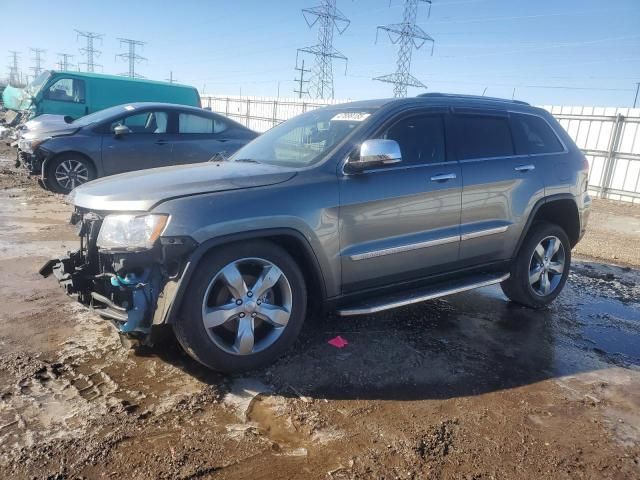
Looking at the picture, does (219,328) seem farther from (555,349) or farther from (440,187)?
(555,349)

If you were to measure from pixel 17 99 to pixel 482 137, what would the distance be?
17.9m

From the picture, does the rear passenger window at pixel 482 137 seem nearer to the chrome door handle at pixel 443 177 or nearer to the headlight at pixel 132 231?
the chrome door handle at pixel 443 177

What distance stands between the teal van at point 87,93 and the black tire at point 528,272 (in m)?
11.7

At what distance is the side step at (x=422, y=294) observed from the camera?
3385mm

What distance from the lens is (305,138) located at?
3988 millimetres

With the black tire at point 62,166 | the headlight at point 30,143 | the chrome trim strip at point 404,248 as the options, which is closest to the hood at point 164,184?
the chrome trim strip at point 404,248

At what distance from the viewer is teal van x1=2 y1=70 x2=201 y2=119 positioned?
13102 millimetres

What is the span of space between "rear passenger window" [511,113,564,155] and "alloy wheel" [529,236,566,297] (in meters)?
0.87

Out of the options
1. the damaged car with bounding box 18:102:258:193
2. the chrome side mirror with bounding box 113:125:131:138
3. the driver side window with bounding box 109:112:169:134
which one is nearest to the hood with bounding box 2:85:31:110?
the damaged car with bounding box 18:102:258:193

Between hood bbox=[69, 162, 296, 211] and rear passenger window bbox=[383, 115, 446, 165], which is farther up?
rear passenger window bbox=[383, 115, 446, 165]

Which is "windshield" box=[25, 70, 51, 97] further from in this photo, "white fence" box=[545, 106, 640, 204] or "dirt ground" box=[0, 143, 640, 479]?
"white fence" box=[545, 106, 640, 204]

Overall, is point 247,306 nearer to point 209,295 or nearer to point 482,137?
point 209,295

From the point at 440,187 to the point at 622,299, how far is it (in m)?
3.04

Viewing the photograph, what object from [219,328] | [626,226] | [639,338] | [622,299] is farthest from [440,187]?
[626,226]
